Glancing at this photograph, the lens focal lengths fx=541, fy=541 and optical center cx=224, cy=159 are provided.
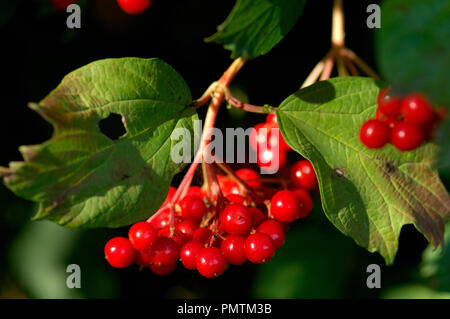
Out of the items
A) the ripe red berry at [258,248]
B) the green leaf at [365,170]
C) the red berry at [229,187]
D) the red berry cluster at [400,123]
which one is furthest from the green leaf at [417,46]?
the red berry at [229,187]

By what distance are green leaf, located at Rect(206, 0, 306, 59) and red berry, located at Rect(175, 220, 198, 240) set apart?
14.8 inches

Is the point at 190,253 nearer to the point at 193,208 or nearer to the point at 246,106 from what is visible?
the point at 193,208

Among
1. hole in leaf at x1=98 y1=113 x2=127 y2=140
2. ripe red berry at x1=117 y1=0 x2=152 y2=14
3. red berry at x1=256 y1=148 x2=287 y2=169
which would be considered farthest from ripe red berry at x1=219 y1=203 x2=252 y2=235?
hole in leaf at x1=98 y1=113 x2=127 y2=140

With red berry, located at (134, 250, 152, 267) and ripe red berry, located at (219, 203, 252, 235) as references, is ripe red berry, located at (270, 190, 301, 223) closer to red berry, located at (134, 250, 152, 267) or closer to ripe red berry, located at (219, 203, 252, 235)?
ripe red berry, located at (219, 203, 252, 235)

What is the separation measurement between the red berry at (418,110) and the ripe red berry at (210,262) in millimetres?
436

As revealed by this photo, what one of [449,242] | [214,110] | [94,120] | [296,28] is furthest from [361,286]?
[94,120]

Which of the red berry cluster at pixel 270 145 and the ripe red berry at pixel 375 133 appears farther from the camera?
the red berry cluster at pixel 270 145

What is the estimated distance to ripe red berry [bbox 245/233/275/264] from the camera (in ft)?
→ 3.40

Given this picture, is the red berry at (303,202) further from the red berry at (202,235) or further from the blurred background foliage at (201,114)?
the blurred background foliage at (201,114)

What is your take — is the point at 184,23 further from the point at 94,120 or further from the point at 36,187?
the point at 36,187

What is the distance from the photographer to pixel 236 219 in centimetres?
105

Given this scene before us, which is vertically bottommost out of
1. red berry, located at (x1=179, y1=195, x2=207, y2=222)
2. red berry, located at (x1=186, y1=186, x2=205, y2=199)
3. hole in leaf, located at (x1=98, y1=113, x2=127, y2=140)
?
red berry, located at (x1=179, y1=195, x2=207, y2=222)

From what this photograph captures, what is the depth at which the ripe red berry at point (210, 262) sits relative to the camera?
1.04m

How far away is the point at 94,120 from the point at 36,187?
0.16 m
